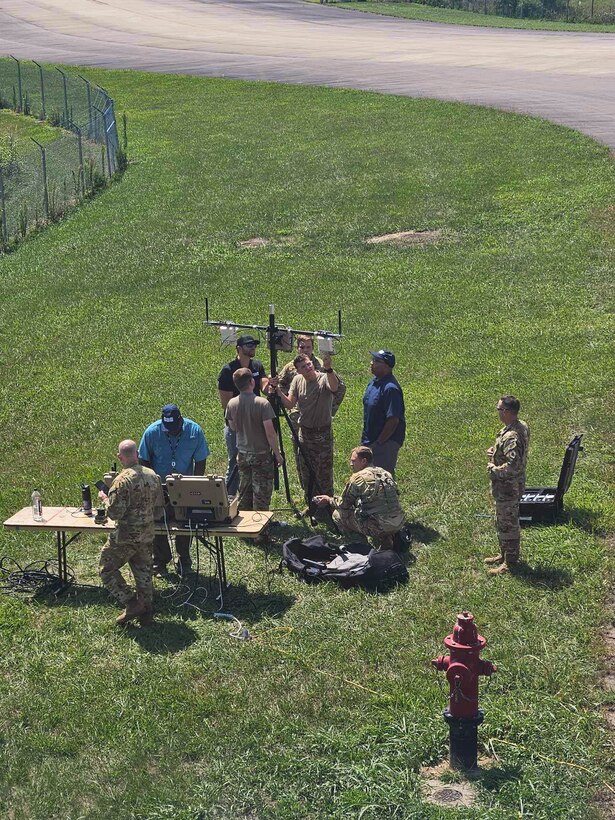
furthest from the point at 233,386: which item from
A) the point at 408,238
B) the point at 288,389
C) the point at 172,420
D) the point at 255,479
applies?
the point at 408,238

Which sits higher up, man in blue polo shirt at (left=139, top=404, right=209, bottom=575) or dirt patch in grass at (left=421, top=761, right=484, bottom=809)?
man in blue polo shirt at (left=139, top=404, right=209, bottom=575)

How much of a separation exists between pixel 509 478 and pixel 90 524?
13.9ft

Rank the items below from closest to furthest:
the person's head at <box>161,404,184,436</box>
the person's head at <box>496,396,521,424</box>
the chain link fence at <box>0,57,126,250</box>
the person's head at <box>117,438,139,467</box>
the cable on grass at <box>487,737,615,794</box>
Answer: the cable on grass at <box>487,737,615,794</box>, the person's head at <box>117,438,139,467</box>, the person's head at <box>496,396,521,424</box>, the person's head at <box>161,404,184,436</box>, the chain link fence at <box>0,57,126,250</box>

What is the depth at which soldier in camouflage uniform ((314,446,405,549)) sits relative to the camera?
1242cm

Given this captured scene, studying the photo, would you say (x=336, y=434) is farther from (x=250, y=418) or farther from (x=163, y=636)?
(x=163, y=636)

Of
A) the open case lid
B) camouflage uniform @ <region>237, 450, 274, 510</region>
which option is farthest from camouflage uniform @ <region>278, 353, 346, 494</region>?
the open case lid

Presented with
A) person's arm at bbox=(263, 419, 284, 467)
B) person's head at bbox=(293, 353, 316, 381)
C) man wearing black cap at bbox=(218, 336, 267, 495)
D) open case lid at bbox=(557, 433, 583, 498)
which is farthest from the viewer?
man wearing black cap at bbox=(218, 336, 267, 495)

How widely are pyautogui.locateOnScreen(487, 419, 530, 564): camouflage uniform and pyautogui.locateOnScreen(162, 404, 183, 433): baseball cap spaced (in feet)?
10.5

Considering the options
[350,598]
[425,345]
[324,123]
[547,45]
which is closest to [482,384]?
[425,345]

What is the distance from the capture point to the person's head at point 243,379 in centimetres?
1303

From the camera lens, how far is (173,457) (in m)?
12.7

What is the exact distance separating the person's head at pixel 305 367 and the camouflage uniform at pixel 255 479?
3.46 ft

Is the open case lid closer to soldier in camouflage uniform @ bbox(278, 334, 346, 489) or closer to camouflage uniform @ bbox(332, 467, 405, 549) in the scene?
camouflage uniform @ bbox(332, 467, 405, 549)

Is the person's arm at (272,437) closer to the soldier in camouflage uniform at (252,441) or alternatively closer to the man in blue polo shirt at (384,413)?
the soldier in camouflage uniform at (252,441)
